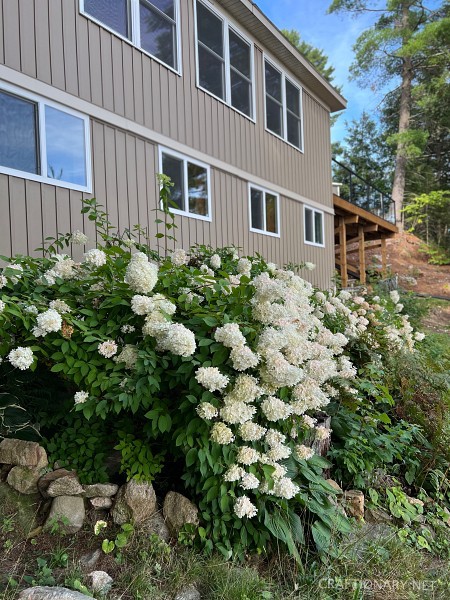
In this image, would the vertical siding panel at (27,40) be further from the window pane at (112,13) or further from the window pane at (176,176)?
the window pane at (176,176)

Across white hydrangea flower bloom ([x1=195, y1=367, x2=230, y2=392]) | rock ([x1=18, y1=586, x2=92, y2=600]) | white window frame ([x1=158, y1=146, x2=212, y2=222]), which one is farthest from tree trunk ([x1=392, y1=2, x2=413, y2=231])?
rock ([x1=18, y1=586, x2=92, y2=600])

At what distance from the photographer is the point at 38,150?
442cm

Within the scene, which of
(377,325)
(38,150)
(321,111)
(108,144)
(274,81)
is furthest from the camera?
(321,111)

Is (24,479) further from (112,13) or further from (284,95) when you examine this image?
(284,95)

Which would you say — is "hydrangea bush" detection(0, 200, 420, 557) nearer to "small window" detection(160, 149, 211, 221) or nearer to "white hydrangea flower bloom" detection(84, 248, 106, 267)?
"white hydrangea flower bloom" detection(84, 248, 106, 267)

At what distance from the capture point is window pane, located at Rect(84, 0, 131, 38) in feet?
16.3

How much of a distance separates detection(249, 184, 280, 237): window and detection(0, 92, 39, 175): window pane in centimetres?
442

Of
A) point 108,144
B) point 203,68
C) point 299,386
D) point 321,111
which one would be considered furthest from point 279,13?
point 299,386

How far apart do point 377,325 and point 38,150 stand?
4086mm

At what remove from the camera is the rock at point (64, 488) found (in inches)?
86.0

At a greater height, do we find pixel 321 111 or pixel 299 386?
pixel 321 111

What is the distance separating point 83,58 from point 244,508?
5.18m

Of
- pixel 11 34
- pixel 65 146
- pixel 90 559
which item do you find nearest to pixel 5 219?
pixel 65 146

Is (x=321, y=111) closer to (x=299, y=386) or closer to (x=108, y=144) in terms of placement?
(x=108, y=144)
